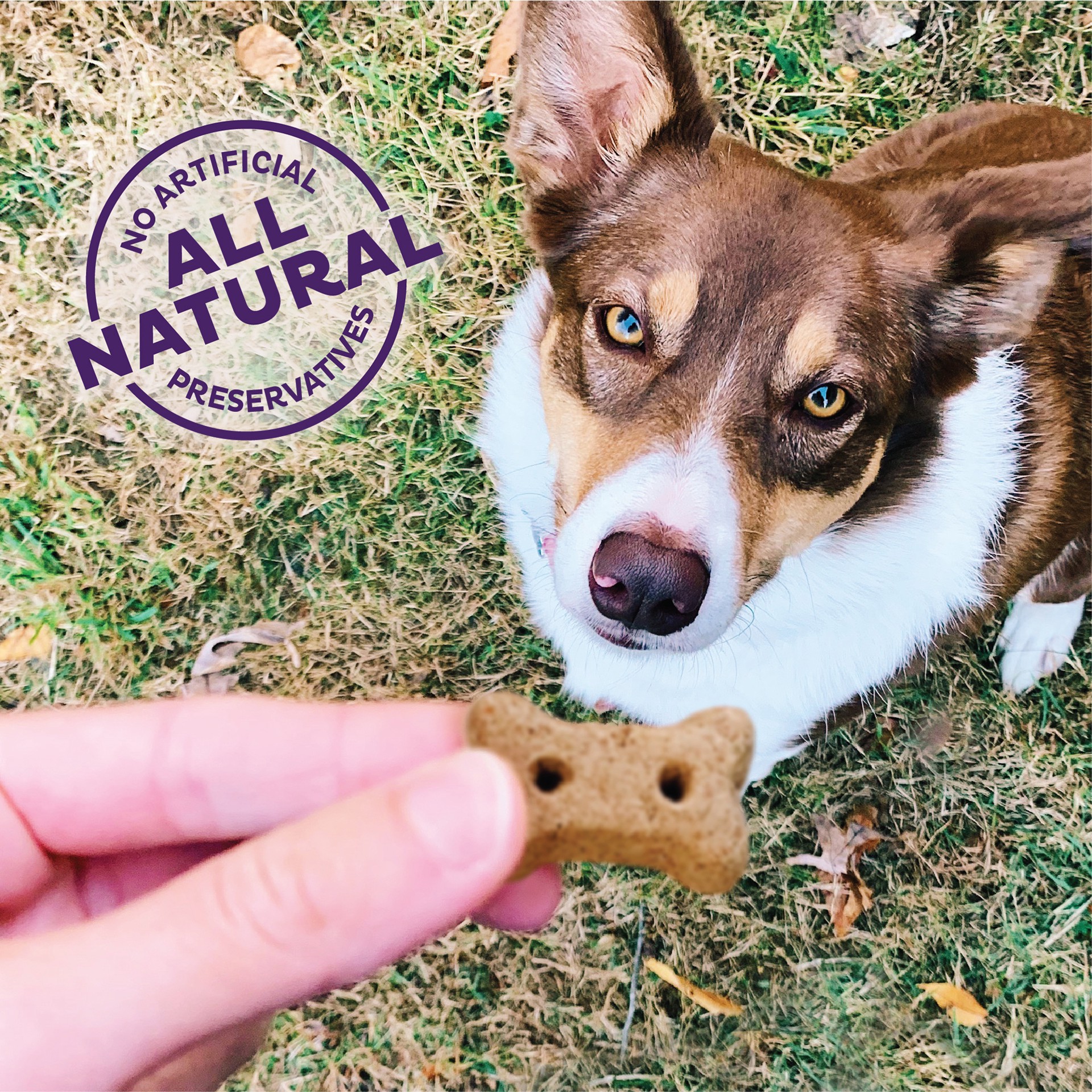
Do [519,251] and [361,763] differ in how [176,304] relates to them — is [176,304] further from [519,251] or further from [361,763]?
[361,763]

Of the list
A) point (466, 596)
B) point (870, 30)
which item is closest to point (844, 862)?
point (466, 596)

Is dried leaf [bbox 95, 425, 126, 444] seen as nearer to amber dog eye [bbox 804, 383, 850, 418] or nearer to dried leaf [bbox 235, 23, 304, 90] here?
dried leaf [bbox 235, 23, 304, 90]

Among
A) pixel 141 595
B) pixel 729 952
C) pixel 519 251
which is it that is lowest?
pixel 729 952

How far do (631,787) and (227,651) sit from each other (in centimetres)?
281

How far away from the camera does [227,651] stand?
155 inches

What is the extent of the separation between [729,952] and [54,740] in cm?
275

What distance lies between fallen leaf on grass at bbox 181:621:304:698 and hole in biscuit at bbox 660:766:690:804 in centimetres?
266

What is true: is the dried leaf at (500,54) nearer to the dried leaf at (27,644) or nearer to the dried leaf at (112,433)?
the dried leaf at (112,433)

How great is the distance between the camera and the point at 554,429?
104 inches

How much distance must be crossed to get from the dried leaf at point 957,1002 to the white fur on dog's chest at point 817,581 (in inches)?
53.0

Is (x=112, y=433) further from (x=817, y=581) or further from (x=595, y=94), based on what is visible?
(x=817, y=581)

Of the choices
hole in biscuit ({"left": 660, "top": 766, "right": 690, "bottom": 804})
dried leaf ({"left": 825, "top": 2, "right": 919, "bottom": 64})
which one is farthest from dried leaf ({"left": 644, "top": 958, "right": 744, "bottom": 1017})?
dried leaf ({"left": 825, "top": 2, "right": 919, "bottom": 64})

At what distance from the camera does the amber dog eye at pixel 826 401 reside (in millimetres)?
2426

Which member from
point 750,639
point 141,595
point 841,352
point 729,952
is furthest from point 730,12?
point 729,952
